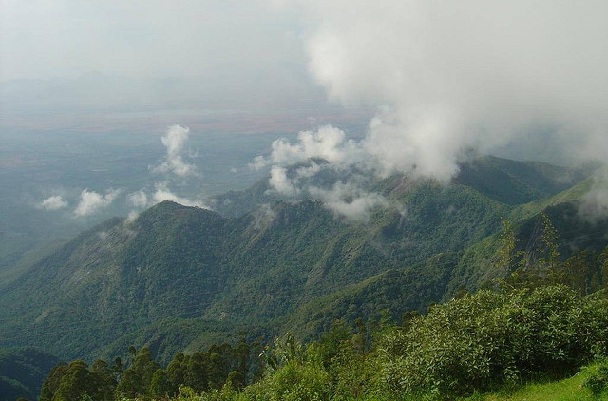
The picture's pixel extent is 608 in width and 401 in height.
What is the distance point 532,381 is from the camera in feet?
69.0

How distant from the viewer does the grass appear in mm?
17594

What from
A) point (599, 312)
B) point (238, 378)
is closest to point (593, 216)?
point (238, 378)

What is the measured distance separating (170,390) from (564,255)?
148 m

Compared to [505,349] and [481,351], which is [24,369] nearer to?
[481,351]

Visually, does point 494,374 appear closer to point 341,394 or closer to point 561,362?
point 561,362

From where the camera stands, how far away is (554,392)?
1908cm

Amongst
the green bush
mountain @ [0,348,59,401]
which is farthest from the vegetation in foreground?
mountain @ [0,348,59,401]

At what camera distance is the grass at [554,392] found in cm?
1759

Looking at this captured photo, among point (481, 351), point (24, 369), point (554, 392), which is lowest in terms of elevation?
point (554, 392)

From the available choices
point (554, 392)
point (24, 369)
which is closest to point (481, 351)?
point (554, 392)

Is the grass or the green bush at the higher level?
the green bush

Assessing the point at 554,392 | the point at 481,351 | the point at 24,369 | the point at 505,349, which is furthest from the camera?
the point at 24,369

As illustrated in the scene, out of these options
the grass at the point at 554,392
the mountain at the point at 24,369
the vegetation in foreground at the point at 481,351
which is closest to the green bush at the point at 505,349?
the vegetation in foreground at the point at 481,351

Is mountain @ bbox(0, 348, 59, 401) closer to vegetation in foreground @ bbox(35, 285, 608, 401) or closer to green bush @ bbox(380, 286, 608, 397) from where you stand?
vegetation in foreground @ bbox(35, 285, 608, 401)
